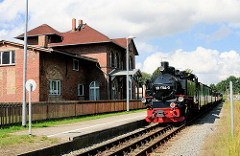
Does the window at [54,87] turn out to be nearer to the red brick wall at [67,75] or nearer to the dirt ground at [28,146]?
the red brick wall at [67,75]

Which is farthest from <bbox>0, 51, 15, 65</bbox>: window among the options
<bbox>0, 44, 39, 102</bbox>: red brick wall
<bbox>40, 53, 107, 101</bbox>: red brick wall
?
<bbox>40, 53, 107, 101</bbox>: red brick wall

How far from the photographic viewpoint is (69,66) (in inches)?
984

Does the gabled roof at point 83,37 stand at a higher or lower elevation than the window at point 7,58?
higher

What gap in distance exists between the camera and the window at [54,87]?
22464 mm

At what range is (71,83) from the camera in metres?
25.4

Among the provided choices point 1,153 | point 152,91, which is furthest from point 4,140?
point 152,91

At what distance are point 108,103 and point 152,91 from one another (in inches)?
299

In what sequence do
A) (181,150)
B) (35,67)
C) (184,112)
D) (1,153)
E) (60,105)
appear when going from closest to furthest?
(1,153)
(181,150)
(184,112)
(60,105)
(35,67)

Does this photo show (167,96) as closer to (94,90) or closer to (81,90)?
(81,90)

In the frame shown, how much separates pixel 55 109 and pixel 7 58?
922cm

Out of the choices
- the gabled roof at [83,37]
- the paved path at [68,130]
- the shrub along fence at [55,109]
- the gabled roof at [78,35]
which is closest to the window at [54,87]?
the shrub along fence at [55,109]

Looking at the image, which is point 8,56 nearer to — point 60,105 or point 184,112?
point 60,105

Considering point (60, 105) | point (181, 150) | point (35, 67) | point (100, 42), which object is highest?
point (100, 42)

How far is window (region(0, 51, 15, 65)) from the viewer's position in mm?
21938
